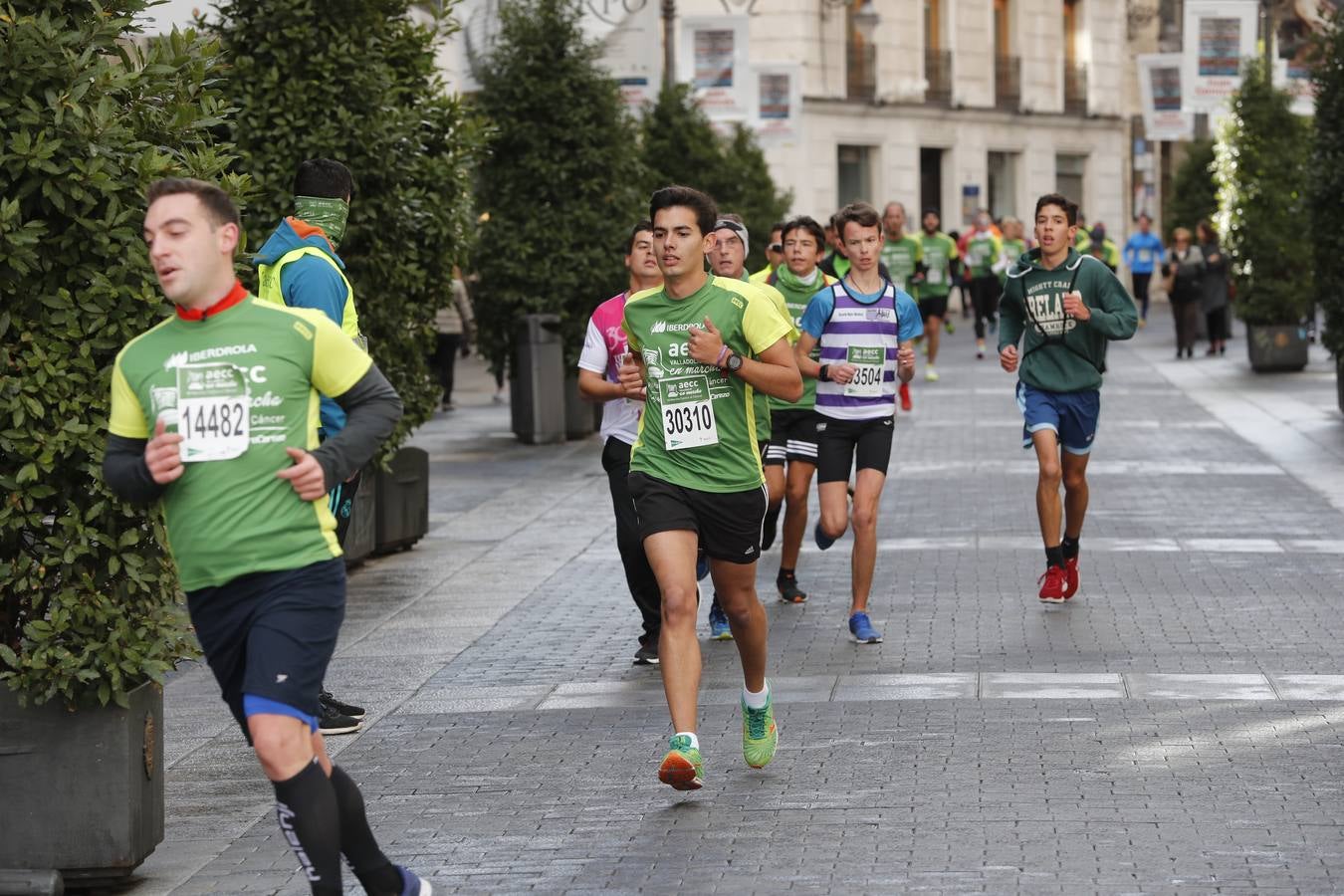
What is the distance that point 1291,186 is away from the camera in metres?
26.0

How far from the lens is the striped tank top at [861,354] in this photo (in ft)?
33.2

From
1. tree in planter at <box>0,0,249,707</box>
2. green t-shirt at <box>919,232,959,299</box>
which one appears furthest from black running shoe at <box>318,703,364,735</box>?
green t-shirt at <box>919,232,959,299</box>

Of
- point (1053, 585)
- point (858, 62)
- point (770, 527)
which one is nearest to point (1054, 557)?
point (1053, 585)

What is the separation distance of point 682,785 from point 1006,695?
200cm

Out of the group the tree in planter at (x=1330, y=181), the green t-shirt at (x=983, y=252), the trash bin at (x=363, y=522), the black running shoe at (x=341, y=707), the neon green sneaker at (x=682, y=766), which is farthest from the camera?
the green t-shirt at (x=983, y=252)

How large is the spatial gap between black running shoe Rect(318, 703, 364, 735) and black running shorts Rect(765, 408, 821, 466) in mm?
3335

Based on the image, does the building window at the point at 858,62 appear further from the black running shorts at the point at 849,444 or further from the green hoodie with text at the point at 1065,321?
the black running shorts at the point at 849,444

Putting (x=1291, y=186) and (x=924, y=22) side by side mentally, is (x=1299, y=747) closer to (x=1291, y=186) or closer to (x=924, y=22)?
(x=1291, y=186)

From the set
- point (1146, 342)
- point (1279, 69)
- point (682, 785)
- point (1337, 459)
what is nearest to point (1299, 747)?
point (682, 785)

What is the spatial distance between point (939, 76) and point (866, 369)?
45.0 meters

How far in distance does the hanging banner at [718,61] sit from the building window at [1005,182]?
27.2 metres

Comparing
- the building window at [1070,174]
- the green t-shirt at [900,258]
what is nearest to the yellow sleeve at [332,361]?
the green t-shirt at [900,258]

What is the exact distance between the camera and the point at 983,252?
108ft

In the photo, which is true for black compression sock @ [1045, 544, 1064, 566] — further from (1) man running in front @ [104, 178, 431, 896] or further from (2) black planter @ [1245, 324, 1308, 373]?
(2) black planter @ [1245, 324, 1308, 373]
